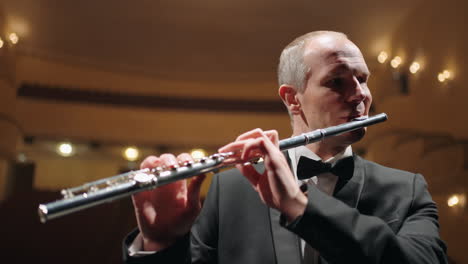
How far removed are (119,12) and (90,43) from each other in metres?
1.16

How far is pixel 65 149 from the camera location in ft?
24.0

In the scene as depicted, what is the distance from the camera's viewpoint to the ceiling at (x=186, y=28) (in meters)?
5.40

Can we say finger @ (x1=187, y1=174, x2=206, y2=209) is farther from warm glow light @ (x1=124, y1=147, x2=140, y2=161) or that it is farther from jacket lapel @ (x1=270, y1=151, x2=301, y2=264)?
warm glow light @ (x1=124, y1=147, x2=140, y2=161)

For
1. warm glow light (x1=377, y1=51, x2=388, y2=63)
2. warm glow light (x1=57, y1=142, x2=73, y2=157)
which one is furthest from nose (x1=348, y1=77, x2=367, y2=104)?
warm glow light (x1=57, y1=142, x2=73, y2=157)

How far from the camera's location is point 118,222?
183 inches

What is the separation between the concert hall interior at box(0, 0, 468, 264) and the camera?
434 cm

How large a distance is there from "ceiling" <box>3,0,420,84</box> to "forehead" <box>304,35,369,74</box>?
4029 millimetres

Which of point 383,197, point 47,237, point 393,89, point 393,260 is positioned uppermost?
point 393,89

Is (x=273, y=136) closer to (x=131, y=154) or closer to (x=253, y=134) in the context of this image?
(x=253, y=134)

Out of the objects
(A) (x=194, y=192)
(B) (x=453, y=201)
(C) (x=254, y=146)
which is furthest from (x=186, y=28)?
(C) (x=254, y=146)

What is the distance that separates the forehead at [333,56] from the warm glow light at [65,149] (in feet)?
21.5

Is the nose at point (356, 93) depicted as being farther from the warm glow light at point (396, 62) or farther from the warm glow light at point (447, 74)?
the warm glow light at point (396, 62)

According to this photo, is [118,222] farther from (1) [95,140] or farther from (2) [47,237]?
(1) [95,140]

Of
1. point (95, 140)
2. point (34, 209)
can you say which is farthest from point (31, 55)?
point (34, 209)
